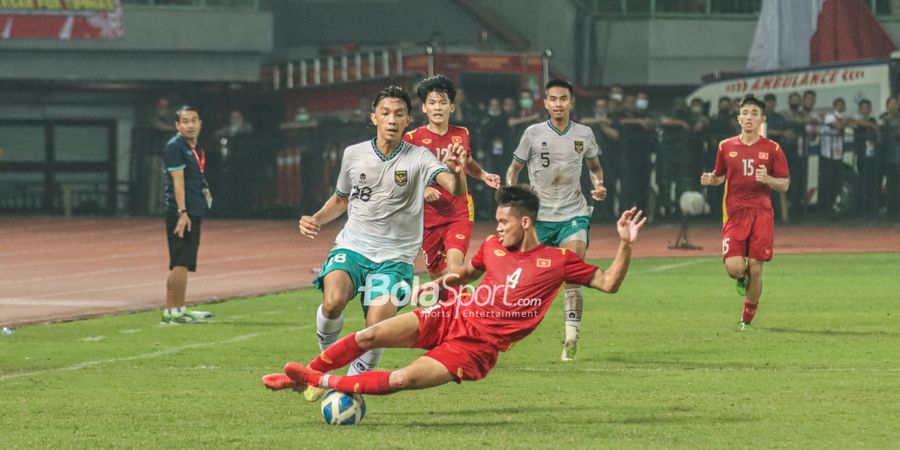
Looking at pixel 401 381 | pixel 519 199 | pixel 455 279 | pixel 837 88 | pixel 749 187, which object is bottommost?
pixel 401 381

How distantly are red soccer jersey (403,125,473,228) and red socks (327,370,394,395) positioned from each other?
4.97m


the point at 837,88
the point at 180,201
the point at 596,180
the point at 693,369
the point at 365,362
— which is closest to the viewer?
the point at 365,362

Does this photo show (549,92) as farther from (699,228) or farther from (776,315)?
(699,228)

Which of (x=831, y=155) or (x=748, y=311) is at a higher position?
(x=831, y=155)

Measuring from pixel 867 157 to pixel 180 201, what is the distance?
18.5 m

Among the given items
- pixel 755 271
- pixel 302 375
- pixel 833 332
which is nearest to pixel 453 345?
pixel 302 375

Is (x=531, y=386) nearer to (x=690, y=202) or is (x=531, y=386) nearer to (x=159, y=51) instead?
(x=690, y=202)

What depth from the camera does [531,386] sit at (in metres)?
11.6

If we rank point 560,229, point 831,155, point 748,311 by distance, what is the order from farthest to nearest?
1. point 831,155
2. point 748,311
3. point 560,229

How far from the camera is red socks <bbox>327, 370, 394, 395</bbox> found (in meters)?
9.58

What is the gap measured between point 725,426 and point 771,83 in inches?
984

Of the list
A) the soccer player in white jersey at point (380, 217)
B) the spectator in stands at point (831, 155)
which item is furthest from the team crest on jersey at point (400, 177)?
the spectator in stands at point (831, 155)

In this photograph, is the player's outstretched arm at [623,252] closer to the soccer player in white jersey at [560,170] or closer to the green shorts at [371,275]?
the green shorts at [371,275]

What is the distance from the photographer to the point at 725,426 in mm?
9547
